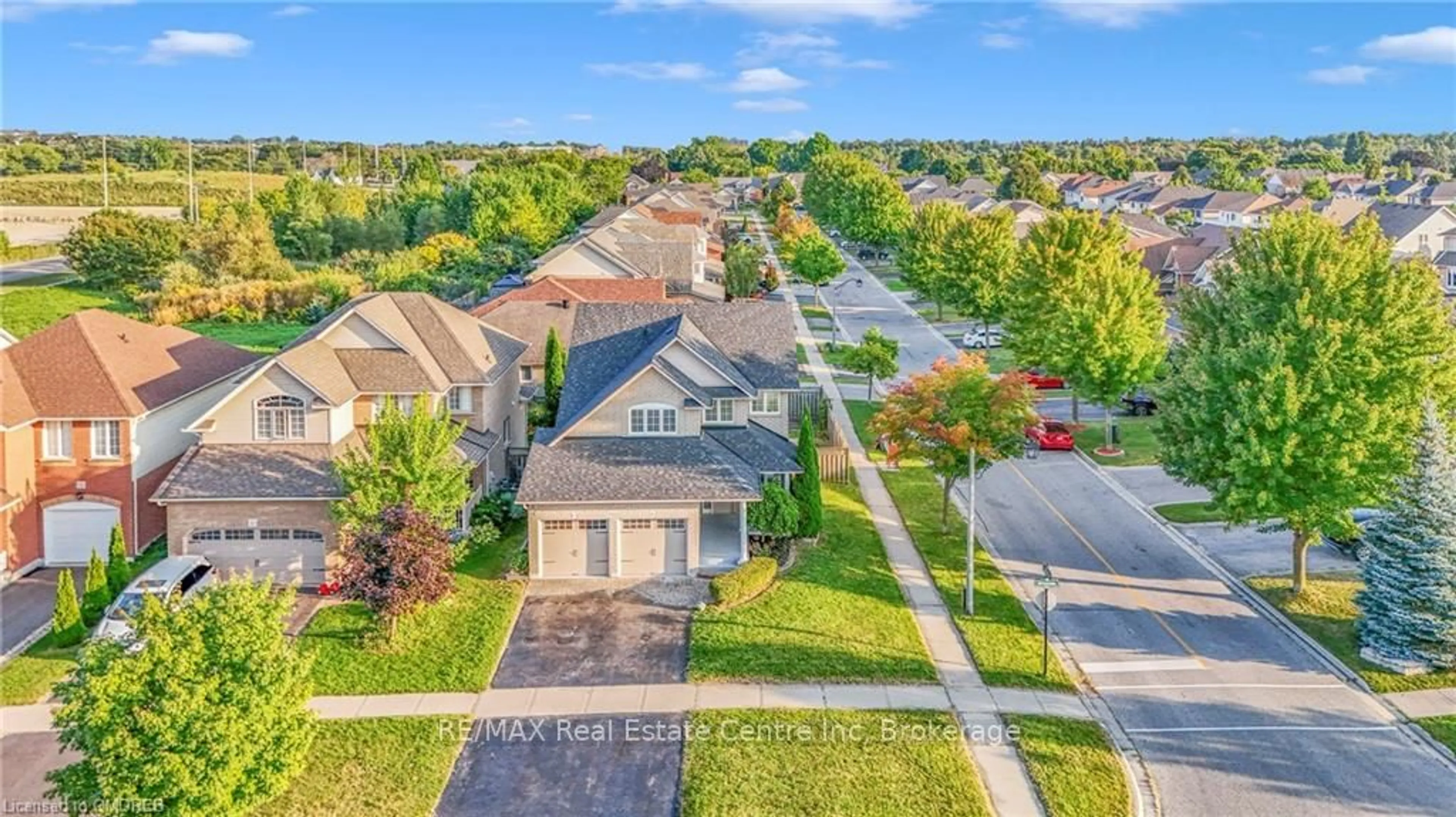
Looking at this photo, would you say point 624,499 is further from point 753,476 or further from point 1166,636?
point 1166,636

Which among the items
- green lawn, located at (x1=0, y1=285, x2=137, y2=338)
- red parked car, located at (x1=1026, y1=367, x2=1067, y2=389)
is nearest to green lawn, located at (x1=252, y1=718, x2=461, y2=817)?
red parked car, located at (x1=1026, y1=367, x2=1067, y2=389)

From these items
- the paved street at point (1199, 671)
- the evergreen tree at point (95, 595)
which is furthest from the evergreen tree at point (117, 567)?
the paved street at point (1199, 671)

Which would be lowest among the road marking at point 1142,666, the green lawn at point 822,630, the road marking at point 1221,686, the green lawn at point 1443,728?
the green lawn at point 1443,728

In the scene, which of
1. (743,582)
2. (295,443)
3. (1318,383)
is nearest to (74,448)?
(295,443)

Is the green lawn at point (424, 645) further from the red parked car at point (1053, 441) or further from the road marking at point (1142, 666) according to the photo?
the red parked car at point (1053, 441)

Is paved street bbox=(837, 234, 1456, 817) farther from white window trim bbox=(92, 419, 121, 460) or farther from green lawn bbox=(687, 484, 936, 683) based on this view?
white window trim bbox=(92, 419, 121, 460)
